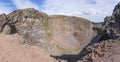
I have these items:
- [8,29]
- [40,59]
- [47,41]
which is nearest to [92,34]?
[47,41]

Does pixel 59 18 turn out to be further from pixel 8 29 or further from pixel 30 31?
pixel 8 29

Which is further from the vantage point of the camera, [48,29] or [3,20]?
[48,29]

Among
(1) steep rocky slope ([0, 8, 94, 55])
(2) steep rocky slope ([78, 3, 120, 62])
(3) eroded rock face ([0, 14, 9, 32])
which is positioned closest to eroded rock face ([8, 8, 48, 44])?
(1) steep rocky slope ([0, 8, 94, 55])

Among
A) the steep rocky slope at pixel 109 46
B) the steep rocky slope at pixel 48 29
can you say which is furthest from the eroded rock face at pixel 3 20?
the steep rocky slope at pixel 109 46

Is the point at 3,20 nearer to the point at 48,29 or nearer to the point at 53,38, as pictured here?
the point at 48,29

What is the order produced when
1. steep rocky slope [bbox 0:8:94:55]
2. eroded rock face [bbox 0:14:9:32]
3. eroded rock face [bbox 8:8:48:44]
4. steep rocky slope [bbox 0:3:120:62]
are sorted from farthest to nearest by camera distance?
eroded rock face [bbox 8:8:48:44], steep rocky slope [bbox 0:8:94:55], eroded rock face [bbox 0:14:9:32], steep rocky slope [bbox 0:3:120:62]

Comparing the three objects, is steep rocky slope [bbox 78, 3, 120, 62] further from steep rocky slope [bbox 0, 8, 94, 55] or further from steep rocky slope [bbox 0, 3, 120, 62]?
steep rocky slope [bbox 0, 8, 94, 55]

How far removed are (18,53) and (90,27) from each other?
96460 millimetres

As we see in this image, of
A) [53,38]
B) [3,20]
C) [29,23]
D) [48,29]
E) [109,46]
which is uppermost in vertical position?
[3,20]

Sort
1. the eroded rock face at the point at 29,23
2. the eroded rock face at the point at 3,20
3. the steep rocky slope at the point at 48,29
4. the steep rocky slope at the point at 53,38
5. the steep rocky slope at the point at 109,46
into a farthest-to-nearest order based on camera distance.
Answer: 1. the eroded rock face at the point at 29,23
2. the steep rocky slope at the point at 48,29
3. the eroded rock face at the point at 3,20
4. the steep rocky slope at the point at 53,38
5. the steep rocky slope at the point at 109,46

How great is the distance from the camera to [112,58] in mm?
51188

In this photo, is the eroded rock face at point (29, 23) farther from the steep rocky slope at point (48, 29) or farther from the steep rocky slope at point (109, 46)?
the steep rocky slope at point (109, 46)

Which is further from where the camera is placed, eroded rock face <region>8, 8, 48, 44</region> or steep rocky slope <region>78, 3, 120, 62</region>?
eroded rock face <region>8, 8, 48, 44</region>

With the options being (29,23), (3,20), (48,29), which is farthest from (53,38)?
(3,20)
